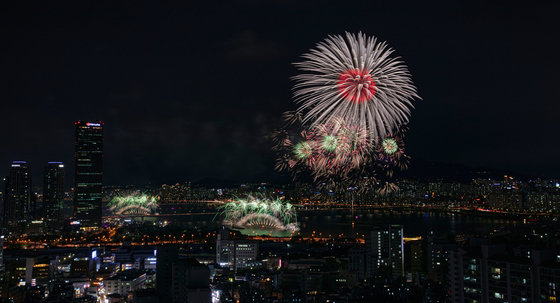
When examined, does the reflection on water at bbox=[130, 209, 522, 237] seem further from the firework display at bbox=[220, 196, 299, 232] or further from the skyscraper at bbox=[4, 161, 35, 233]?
the skyscraper at bbox=[4, 161, 35, 233]

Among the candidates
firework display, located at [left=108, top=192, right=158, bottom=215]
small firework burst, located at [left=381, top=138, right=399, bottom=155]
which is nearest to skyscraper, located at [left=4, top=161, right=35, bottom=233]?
firework display, located at [left=108, top=192, right=158, bottom=215]

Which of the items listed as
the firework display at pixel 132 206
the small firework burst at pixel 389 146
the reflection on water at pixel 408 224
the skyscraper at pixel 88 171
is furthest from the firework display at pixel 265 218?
the small firework burst at pixel 389 146

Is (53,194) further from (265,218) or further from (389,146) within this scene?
(389,146)

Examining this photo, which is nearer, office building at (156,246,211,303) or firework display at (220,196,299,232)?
office building at (156,246,211,303)

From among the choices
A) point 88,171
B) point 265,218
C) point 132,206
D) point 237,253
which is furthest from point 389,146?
point 132,206

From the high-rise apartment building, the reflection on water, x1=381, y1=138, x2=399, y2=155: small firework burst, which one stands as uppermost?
x1=381, y1=138, x2=399, y2=155: small firework burst

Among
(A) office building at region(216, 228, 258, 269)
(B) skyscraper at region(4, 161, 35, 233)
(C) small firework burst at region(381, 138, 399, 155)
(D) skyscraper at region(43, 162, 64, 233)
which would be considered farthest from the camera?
(D) skyscraper at region(43, 162, 64, 233)
